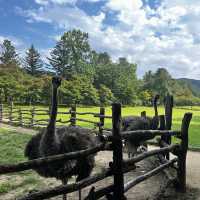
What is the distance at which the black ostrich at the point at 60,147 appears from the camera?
4895 mm

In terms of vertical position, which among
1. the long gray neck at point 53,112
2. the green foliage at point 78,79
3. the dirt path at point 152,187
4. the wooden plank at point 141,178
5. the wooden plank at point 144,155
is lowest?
the dirt path at point 152,187

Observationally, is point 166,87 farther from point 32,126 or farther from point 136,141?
point 136,141

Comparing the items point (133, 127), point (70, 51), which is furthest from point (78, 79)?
→ point (133, 127)

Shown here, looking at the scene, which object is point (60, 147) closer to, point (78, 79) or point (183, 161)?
point (183, 161)

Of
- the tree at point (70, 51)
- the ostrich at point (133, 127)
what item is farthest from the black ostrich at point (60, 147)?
the tree at point (70, 51)

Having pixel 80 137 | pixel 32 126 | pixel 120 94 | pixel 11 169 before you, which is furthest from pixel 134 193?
pixel 120 94

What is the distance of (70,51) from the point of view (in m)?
70.9

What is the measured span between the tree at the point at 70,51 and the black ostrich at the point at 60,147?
6394 cm

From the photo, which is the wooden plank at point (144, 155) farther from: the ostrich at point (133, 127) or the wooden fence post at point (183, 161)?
the ostrich at point (133, 127)

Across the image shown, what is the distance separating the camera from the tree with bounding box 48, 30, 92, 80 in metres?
70.1

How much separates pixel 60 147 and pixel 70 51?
2635 inches

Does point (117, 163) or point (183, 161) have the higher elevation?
point (117, 163)

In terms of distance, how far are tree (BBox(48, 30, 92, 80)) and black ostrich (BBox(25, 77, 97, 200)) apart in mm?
63945

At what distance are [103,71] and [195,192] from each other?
63.4 metres
